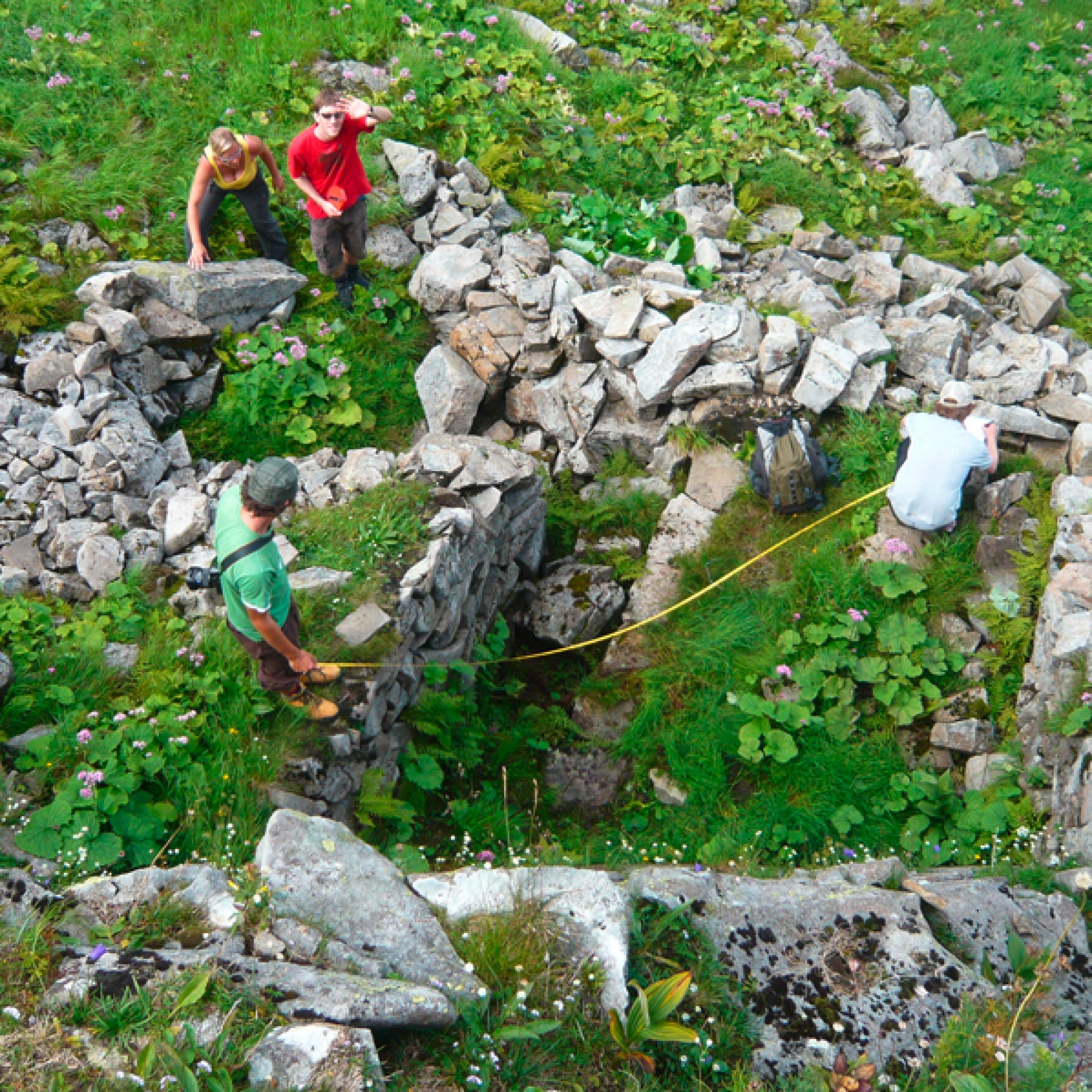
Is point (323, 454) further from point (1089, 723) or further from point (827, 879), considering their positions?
point (1089, 723)

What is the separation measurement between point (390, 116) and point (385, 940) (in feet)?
23.4

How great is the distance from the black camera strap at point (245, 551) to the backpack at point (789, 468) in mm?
4596

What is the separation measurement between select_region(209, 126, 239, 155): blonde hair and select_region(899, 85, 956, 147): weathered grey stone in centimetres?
976

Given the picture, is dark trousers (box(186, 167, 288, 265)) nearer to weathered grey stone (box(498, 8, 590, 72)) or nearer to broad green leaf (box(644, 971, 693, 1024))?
weathered grey stone (box(498, 8, 590, 72))

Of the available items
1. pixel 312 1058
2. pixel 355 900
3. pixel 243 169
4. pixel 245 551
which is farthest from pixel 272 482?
pixel 243 169

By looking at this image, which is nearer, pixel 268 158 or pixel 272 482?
pixel 272 482

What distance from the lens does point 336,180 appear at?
8453 millimetres

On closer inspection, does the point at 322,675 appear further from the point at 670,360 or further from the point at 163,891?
the point at 670,360

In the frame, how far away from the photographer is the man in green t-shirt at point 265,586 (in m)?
4.77

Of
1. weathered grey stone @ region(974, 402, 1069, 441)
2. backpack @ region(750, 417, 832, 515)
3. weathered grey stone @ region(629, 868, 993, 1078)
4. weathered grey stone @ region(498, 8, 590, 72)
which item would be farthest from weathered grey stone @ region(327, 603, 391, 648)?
weathered grey stone @ region(498, 8, 590, 72)

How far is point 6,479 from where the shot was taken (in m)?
7.22

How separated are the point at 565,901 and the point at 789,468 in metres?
4.72

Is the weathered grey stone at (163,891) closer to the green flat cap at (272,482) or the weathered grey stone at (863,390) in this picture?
the green flat cap at (272,482)

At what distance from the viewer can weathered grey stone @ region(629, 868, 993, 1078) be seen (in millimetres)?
4008
